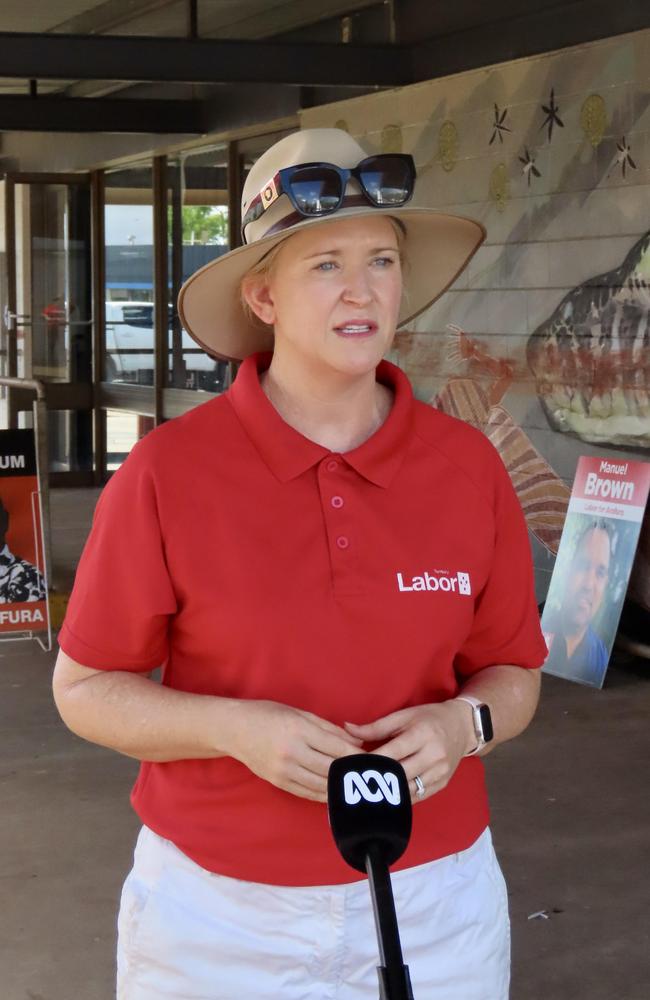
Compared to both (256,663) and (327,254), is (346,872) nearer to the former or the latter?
(256,663)

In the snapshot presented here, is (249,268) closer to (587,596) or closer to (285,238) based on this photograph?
(285,238)

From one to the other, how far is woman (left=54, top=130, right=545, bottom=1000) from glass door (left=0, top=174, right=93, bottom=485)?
11.3 meters

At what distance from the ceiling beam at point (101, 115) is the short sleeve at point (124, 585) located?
906 cm

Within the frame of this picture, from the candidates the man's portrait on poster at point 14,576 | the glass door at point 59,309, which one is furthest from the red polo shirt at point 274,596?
the glass door at point 59,309

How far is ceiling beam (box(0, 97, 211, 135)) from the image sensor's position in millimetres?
10219

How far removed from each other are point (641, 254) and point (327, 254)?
486 centimetres

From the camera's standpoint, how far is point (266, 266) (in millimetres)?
1827

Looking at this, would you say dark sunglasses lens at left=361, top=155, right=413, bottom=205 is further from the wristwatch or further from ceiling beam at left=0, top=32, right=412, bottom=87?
ceiling beam at left=0, top=32, right=412, bottom=87

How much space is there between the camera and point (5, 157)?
13.8 metres

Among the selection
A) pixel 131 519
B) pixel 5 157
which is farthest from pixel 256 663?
pixel 5 157

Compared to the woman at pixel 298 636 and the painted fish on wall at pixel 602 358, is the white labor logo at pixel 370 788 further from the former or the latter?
the painted fish on wall at pixel 602 358

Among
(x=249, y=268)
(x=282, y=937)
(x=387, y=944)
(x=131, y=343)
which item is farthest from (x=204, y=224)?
(x=387, y=944)

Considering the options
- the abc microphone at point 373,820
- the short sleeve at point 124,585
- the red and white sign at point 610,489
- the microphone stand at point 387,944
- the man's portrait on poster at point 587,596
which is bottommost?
the man's portrait on poster at point 587,596

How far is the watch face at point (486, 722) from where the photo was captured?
1732 mm
